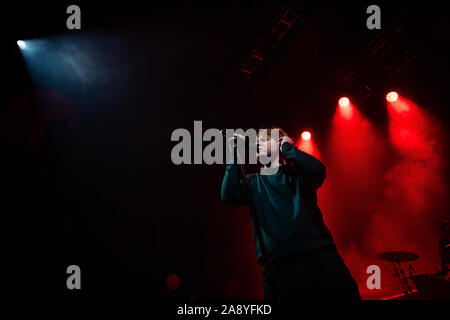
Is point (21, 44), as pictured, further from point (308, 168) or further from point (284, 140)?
point (308, 168)

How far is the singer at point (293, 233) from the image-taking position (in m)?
1.07

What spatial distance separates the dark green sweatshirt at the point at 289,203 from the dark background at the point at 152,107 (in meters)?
3.14

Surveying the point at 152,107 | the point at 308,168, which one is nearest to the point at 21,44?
the point at 152,107

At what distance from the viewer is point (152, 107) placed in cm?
516

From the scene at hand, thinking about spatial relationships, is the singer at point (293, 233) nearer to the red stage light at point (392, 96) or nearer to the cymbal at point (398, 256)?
the cymbal at point (398, 256)

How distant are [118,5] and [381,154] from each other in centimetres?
560

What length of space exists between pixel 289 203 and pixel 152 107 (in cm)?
446

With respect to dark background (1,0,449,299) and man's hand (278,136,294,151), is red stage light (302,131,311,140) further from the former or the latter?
man's hand (278,136,294,151)

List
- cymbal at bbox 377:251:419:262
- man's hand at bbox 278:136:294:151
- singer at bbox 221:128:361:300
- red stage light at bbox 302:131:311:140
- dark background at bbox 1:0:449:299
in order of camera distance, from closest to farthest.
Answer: singer at bbox 221:128:361:300 < man's hand at bbox 278:136:294:151 < dark background at bbox 1:0:449:299 < cymbal at bbox 377:251:419:262 < red stage light at bbox 302:131:311:140

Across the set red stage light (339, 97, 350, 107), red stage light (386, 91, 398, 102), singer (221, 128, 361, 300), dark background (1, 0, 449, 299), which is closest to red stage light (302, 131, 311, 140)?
dark background (1, 0, 449, 299)

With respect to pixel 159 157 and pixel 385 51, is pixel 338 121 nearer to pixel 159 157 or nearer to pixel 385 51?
pixel 385 51

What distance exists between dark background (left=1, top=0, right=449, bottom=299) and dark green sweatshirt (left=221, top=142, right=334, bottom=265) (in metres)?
3.14

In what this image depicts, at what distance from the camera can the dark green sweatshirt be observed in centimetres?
121
